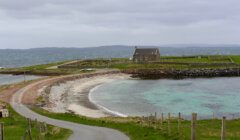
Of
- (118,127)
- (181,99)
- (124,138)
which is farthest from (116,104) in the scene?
(124,138)

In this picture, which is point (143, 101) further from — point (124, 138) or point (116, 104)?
point (124, 138)

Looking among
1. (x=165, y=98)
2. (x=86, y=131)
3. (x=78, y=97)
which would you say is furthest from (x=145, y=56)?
(x=86, y=131)

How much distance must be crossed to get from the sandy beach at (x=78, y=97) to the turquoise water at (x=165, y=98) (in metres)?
2.43

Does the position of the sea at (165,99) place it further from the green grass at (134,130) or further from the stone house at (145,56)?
the stone house at (145,56)

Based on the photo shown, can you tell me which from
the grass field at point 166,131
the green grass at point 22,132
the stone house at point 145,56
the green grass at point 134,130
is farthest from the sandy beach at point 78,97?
the stone house at point 145,56

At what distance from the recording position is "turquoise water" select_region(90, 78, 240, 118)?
206 feet

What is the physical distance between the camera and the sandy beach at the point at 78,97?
6234 cm

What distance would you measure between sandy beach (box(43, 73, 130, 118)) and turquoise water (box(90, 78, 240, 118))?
2432mm

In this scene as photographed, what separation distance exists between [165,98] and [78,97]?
1728 cm

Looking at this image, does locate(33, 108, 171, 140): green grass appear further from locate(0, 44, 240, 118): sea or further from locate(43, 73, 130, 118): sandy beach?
locate(0, 44, 240, 118): sea

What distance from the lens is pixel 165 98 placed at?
3073 inches

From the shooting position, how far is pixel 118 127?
122 feet

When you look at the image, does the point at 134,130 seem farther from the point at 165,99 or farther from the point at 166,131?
the point at 165,99

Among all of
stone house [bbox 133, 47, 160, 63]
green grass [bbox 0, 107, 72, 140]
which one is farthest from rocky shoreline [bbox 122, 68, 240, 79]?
green grass [bbox 0, 107, 72, 140]
